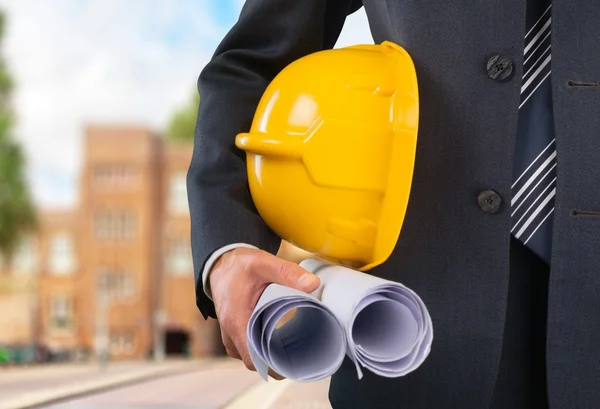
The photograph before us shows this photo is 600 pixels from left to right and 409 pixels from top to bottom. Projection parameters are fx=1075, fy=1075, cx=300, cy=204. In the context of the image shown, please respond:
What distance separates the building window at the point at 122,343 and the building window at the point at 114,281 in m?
2.03

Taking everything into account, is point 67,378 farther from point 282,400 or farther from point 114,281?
point 282,400

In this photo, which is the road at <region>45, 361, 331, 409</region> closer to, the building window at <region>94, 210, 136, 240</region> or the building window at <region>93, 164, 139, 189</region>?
the building window at <region>94, 210, 136, 240</region>

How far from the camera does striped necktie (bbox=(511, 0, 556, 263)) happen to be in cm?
151

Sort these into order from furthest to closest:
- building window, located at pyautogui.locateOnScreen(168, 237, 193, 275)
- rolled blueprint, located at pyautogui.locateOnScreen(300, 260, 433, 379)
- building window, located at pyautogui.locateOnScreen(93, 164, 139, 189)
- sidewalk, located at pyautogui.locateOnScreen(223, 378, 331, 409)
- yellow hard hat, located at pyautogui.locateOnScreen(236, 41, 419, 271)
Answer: building window, located at pyautogui.locateOnScreen(168, 237, 193, 275) → building window, located at pyautogui.locateOnScreen(93, 164, 139, 189) → sidewalk, located at pyautogui.locateOnScreen(223, 378, 331, 409) → yellow hard hat, located at pyautogui.locateOnScreen(236, 41, 419, 271) → rolled blueprint, located at pyautogui.locateOnScreen(300, 260, 433, 379)

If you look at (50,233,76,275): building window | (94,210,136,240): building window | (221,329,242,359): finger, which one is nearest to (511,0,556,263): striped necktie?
(221,329,242,359): finger

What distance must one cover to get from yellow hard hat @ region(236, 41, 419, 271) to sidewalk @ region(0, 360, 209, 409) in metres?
21.3

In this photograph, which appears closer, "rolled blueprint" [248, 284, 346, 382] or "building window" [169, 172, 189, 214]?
"rolled blueprint" [248, 284, 346, 382]

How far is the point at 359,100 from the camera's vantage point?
4.79 feet

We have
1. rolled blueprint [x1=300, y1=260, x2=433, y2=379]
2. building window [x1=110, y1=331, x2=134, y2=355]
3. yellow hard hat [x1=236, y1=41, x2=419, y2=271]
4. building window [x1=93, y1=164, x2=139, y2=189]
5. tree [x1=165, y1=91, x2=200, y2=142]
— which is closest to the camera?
rolled blueprint [x1=300, y1=260, x2=433, y2=379]

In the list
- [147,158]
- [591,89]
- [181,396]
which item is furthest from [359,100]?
[147,158]

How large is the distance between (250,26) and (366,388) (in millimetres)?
592

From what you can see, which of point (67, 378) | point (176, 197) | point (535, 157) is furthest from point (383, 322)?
point (176, 197)

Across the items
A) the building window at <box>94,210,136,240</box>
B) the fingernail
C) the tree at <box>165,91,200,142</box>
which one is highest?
the fingernail

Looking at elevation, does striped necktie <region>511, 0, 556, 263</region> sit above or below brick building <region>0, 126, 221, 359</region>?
above
